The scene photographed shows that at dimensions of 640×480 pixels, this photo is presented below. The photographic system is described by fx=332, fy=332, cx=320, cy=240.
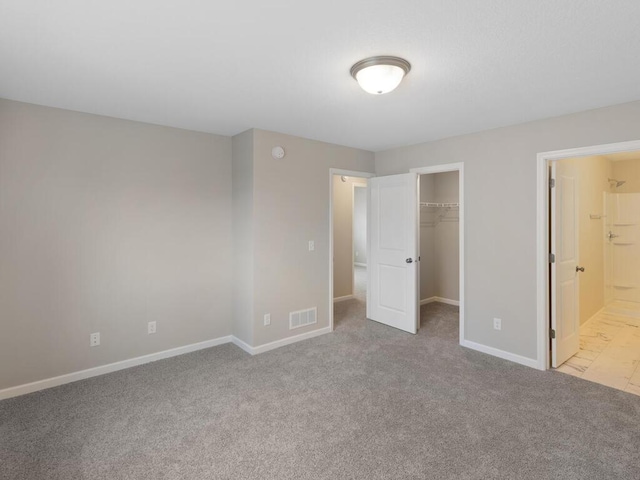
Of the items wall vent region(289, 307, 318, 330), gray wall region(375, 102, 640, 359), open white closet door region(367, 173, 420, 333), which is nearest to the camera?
gray wall region(375, 102, 640, 359)

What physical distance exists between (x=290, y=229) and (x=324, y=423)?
2.15m

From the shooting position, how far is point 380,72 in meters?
→ 2.09

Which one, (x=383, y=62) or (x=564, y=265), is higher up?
(x=383, y=62)

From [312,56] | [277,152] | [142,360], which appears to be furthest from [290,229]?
[312,56]

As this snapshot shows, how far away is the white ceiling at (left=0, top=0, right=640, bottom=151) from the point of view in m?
1.60

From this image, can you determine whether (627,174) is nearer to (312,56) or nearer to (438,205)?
(438,205)

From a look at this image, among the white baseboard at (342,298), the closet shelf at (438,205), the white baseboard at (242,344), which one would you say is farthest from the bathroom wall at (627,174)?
the white baseboard at (242,344)

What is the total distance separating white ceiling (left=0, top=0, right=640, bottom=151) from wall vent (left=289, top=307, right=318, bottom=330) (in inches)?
88.6

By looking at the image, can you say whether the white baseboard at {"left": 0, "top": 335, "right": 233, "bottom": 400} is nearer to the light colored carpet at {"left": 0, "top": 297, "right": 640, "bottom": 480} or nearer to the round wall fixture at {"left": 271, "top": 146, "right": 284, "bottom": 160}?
the light colored carpet at {"left": 0, "top": 297, "right": 640, "bottom": 480}

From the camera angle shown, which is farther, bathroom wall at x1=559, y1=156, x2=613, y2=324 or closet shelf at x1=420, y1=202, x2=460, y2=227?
closet shelf at x1=420, y1=202, x2=460, y2=227

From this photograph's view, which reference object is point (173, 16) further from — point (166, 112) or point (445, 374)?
point (445, 374)

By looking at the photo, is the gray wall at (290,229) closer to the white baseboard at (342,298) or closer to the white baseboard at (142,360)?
the white baseboard at (142,360)

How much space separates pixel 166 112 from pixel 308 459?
3025mm

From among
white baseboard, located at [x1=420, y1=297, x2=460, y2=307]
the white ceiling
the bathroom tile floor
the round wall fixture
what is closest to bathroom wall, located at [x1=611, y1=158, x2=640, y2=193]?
the bathroom tile floor
